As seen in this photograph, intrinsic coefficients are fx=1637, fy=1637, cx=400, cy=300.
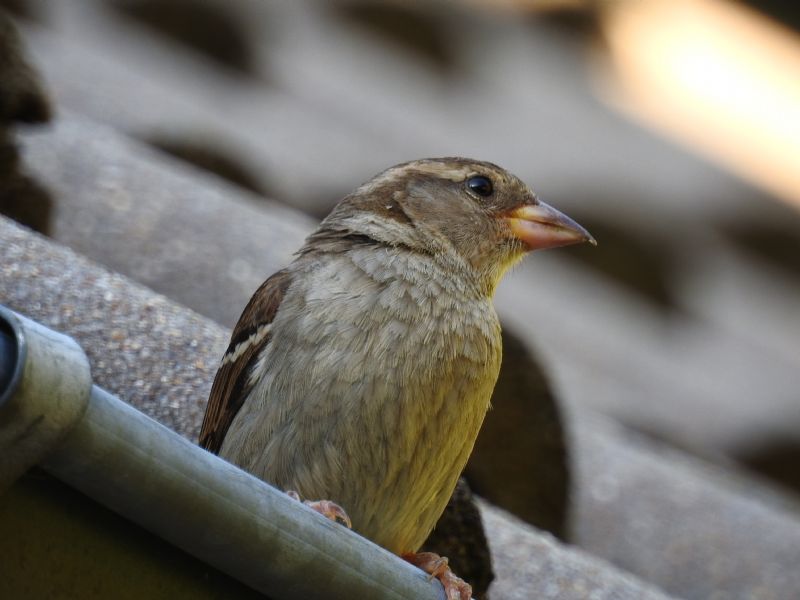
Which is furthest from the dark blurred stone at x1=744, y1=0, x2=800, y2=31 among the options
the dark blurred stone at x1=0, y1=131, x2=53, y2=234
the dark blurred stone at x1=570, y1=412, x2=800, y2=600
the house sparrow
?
the house sparrow

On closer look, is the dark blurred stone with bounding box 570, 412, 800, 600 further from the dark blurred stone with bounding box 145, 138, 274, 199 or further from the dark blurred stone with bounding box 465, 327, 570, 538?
the dark blurred stone with bounding box 145, 138, 274, 199

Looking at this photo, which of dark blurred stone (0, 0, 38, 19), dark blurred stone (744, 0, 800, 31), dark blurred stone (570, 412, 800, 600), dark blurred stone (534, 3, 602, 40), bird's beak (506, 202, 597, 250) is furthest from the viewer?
dark blurred stone (534, 3, 602, 40)

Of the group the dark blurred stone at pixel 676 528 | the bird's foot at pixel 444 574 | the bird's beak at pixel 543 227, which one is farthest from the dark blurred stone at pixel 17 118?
the dark blurred stone at pixel 676 528

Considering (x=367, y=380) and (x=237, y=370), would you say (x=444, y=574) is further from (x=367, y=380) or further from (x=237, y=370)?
(x=237, y=370)

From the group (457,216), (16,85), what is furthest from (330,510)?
(16,85)

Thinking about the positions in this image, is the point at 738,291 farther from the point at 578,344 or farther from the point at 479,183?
the point at 479,183

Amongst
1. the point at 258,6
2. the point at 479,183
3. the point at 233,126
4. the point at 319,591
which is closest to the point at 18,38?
the point at 479,183
